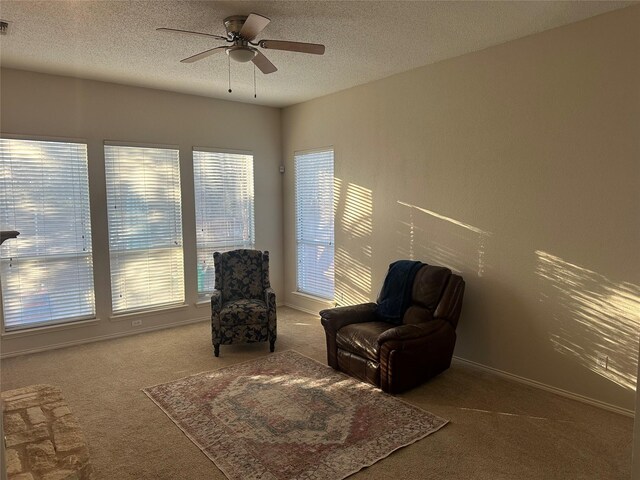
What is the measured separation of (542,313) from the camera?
3699mm

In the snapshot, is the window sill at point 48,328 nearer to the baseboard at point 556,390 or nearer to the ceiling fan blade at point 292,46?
the ceiling fan blade at point 292,46

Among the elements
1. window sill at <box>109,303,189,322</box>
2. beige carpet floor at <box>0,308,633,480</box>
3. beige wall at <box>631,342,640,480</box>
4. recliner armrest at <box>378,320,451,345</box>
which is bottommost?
beige carpet floor at <box>0,308,633,480</box>

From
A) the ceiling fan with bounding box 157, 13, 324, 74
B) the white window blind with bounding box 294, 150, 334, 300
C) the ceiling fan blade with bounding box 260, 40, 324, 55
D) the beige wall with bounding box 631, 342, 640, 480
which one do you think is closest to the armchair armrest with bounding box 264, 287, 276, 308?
the white window blind with bounding box 294, 150, 334, 300

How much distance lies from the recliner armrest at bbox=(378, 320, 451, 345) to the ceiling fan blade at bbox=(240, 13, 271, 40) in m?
2.42

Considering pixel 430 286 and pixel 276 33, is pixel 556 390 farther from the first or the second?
pixel 276 33

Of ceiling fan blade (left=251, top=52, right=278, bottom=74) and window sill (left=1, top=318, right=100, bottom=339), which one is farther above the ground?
ceiling fan blade (left=251, top=52, right=278, bottom=74)

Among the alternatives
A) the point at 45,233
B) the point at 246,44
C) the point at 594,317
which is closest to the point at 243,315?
the point at 45,233

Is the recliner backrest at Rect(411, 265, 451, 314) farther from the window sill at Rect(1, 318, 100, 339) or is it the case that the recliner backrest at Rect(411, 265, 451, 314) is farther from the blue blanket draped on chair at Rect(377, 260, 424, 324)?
the window sill at Rect(1, 318, 100, 339)

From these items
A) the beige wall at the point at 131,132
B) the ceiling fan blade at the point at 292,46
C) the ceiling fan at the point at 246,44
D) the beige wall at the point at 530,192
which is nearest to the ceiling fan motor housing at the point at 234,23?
the ceiling fan at the point at 246,44

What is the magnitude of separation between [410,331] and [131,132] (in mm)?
Result: 3840

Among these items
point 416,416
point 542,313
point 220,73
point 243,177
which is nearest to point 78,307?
point 243,177

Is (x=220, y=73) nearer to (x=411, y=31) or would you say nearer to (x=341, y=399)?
(x=411, y=31)

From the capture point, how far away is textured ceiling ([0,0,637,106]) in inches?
121

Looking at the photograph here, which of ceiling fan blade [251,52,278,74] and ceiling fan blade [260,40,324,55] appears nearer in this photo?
ceiling fan blade [260,40,324,55]
